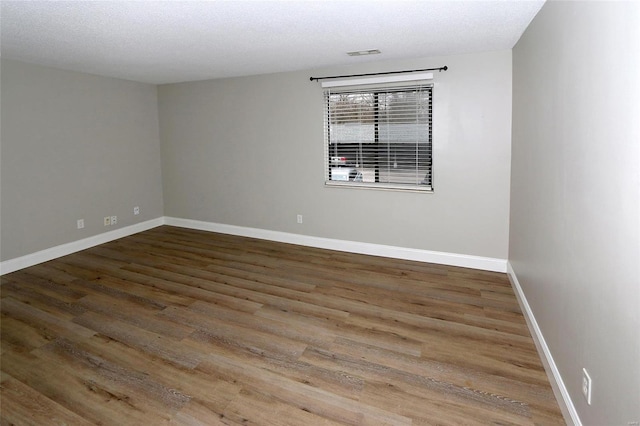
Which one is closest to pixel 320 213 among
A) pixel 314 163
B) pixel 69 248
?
pixel 314 163

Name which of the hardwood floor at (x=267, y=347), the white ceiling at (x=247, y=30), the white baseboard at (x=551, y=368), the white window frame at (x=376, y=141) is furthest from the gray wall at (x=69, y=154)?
the white baseboard at (x=551, y=368)

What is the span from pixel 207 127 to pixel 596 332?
5.33 m

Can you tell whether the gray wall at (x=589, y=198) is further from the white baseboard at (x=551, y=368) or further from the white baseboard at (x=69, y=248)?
the white baseboard at (x=69, y=248)

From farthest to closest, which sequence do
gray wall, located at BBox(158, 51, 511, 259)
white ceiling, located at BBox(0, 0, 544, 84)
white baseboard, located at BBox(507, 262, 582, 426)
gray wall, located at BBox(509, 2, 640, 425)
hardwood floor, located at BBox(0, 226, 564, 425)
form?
gray wall, located at BBox(158, 51, 511, 259) → white ceiling, located at BBox(0, 0, 544, 84) → hardwood floor, located at BBox(0, 226, 564, 425) → white baseboard, located at BBox(507, 262, 582, 426) → gray wall, located at BBox(509, 2, 640, 425)

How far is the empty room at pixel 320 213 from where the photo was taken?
1.84 m

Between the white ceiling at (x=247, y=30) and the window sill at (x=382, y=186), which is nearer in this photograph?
the white ceiling at (x=247, y=30)

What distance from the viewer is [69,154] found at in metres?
4.74

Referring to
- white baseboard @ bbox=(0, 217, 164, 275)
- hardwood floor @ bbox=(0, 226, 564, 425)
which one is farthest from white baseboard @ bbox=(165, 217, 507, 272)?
white baseboard @ bbox=(0, 217, 164, 275)

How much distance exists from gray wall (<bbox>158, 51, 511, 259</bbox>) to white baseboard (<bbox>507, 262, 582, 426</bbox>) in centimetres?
114

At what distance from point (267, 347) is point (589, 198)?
2145 mm

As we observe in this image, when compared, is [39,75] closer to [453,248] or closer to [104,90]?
[104,90]

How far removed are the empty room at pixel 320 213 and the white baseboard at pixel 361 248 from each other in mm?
28

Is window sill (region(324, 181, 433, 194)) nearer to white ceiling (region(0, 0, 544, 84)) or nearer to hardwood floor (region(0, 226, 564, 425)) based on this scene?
hardwood floor (region(0, 226, 564, 425))

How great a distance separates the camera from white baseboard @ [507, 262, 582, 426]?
6.03ft
